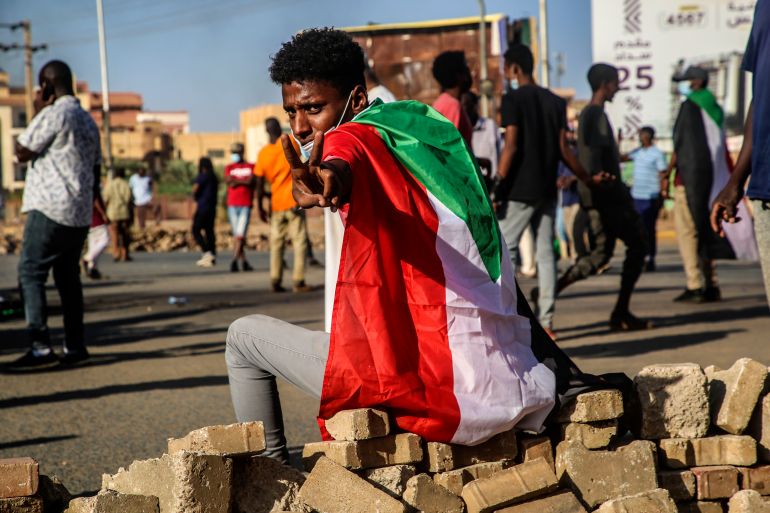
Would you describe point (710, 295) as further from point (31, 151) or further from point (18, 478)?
point (18, 478)

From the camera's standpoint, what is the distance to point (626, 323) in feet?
31.4

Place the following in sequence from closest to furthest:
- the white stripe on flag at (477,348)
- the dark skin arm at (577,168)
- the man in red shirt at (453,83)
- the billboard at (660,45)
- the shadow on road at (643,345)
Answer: the white stripe on flag at (477,348)
the shadow on road at (643,345)
the man in red shirt at (453,83)
the dark skin arm at (577,168)
the billboard at (660,45)

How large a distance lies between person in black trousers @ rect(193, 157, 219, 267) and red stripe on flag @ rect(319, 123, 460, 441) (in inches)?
650

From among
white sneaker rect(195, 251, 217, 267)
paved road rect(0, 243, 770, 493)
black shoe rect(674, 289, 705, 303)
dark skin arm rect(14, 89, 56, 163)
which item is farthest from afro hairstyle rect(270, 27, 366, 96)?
white sneaker rect(195, 251, 217, 267)

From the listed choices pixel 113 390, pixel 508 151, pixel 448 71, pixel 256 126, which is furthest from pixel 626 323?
pixel 256 126

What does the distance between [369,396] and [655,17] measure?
86.4 ft

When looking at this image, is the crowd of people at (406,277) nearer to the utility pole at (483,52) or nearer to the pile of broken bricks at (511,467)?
the pile of broken bricks at (511,467)

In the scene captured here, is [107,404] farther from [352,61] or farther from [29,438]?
[352,61]

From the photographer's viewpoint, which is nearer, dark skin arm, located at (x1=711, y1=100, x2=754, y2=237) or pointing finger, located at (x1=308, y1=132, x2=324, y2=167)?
pointing finger, located at (x1=308, y1=132, x2=324, y2=167)

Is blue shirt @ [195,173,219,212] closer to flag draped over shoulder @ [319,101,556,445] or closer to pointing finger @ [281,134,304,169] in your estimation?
flag draped over shoulder @ [319,101,556,445]

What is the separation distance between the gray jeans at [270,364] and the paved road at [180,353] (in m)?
1.15

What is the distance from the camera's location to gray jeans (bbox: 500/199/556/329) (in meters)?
8.59

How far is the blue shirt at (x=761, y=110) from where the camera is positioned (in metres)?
4.50

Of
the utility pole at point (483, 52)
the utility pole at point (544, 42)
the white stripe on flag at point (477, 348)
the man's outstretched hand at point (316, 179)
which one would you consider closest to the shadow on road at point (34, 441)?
the white stripe on flag at point (477, 348)
